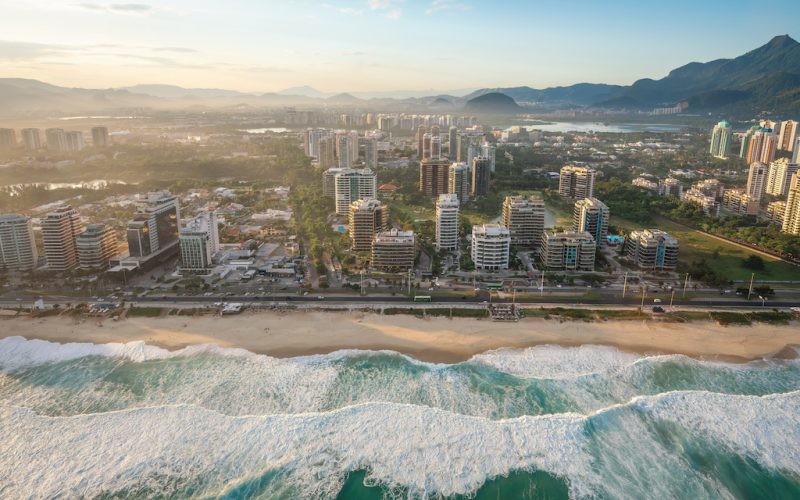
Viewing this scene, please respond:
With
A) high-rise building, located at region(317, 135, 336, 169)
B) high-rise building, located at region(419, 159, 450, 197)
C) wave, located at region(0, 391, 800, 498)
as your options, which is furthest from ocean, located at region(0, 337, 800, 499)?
high-rise building, located at region(317, 135, 336, 169)

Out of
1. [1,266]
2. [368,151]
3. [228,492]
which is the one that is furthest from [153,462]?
[368,151]

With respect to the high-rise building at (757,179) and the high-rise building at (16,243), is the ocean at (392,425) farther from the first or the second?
the high-rise building at (757,179)

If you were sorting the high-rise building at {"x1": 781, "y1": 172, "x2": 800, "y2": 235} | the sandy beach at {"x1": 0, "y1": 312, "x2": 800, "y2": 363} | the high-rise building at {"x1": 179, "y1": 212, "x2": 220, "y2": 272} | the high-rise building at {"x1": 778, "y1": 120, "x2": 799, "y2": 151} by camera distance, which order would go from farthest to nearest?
the high-rise building at {"x1": 778, "y1": 120, "x2": 799, "y2": 151}, the high-rise building at {"x1": 781, "y1": 172, "x2": 800, "y2": 235}, the high-rise building at {"x1": 179, "y1": 212, "x2": 220, "y2": 272}, the sandy beach at {"x1": 0, "y1": 312, "x2": 800, "y2": 363}

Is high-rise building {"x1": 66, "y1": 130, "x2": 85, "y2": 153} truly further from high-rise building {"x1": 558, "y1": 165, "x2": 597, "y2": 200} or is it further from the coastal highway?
high-rise building {"x1": 558, "y1": 165, "x2": 597, "y2": 200}

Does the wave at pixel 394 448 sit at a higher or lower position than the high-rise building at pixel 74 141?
lower

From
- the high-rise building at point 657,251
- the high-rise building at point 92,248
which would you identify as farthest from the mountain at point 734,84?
the high-rise building at point 92,248

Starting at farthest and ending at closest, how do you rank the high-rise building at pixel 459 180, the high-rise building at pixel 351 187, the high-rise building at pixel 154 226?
the high-rise building at pixel 459 180
the high-rise building at pixel 351 187
the high-rise building at pixel 154 226

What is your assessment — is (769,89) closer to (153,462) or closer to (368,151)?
(368,151)
